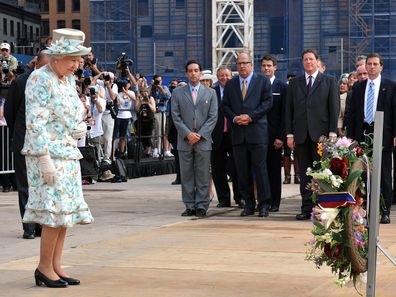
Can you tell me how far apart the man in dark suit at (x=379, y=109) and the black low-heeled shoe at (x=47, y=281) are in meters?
5.77

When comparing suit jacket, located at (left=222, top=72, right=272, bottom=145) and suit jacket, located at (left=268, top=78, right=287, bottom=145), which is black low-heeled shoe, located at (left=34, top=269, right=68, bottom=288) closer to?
suit jacket, located at (left=222, top=72, right=272, bottom=145)

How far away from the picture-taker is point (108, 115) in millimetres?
21703

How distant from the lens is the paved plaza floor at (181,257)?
27.5ft

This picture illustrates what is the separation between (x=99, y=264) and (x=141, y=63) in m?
54.2

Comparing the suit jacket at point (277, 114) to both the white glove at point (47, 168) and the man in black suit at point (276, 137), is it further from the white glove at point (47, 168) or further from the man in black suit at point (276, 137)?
the white glove at point (47, 168)

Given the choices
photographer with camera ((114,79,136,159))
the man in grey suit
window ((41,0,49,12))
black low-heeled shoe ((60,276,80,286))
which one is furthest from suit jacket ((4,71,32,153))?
window ((41,0,49,12))

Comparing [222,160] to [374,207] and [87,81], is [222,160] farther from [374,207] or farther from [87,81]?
[374,207]

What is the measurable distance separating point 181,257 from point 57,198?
2.03 metres

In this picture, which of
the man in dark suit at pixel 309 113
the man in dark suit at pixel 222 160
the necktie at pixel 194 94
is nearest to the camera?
the man in dark suit at pixel 309 113

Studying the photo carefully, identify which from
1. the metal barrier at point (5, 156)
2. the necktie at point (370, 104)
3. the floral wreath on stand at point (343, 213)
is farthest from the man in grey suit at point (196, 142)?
the floral wreath on stand at point (343, 213)

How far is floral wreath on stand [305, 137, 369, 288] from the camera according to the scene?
757 cm

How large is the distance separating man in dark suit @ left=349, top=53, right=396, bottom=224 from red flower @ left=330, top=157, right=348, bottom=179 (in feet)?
19.0

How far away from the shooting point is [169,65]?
63094 mm

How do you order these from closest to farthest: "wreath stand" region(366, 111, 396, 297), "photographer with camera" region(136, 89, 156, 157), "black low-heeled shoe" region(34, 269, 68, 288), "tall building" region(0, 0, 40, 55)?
"wreath stand" region(366, 111, 396, 297)
"black low-heeled shoe" region(34, 269, 68, 288)
"photographer with camera" region(136, 89, 156, 157)
"tall building" region(0, 0, 40, 55)
